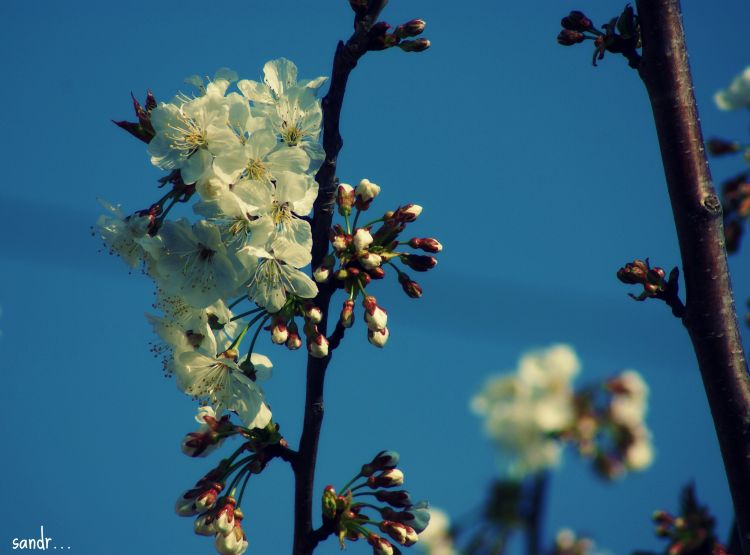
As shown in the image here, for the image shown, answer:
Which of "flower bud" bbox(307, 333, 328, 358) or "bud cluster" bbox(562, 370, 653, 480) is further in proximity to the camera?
"flower bud" bbox(307, 333, 328, 358)

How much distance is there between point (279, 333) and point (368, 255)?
1.10 feet

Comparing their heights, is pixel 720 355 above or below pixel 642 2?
below

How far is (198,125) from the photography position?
253 cm

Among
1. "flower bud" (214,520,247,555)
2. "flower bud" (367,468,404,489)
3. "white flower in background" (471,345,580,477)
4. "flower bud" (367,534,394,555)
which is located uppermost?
"flower bud" (367,468,404,489)

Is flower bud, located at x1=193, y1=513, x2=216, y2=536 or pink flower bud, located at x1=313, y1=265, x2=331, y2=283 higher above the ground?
pink flower bud, located at x1=313, y1=265, x2=331, y2=283

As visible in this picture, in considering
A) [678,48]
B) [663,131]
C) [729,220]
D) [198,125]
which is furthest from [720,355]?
[729,220]

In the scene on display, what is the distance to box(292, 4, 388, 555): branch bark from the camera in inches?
95.0

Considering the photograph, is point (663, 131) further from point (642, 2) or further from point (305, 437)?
point (305, 437)

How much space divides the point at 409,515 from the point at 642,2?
162 centimetres

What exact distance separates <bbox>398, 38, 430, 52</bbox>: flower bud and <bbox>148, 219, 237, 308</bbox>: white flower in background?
77 centimetres

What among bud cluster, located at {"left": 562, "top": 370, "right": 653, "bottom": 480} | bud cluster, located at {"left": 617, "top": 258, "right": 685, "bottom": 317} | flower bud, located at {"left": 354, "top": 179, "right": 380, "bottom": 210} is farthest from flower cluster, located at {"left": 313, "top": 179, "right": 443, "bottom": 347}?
bud cluster, located at {"left": 562, "top": 370, "right": 653, "bottom": 480}

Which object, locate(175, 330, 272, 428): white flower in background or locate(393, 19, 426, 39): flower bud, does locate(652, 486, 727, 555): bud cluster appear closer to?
locate(175, 330, 272, 428): white flower in background

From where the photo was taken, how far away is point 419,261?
2744mm

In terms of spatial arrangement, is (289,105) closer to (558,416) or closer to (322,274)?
(322,274)
